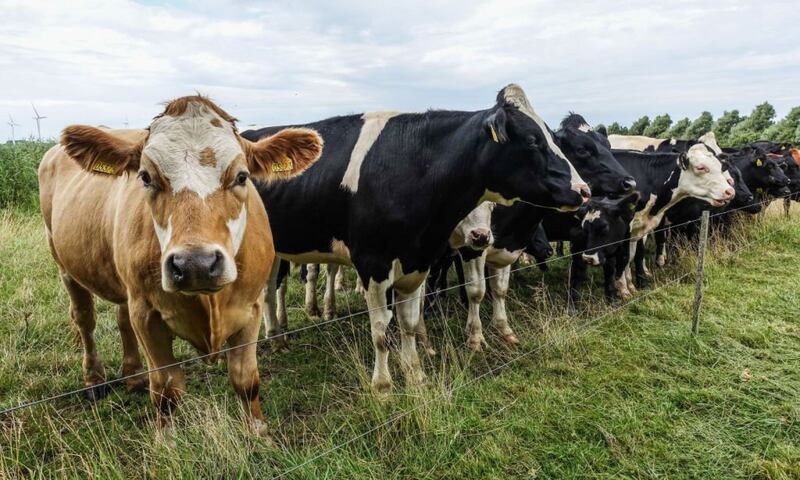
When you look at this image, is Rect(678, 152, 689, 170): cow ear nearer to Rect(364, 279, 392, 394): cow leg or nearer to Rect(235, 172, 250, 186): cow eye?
Rect(364, 279, 392, 394): cow leg

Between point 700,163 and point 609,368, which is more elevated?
point 700,163

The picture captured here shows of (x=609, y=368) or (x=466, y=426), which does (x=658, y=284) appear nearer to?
(x=609, y=368)

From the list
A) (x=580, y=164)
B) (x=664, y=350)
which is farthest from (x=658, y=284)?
(x=664, y=350)

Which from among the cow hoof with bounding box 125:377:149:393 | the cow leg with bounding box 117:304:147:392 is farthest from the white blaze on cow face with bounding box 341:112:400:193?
the cow hoof with bounding box 125:377:149:393

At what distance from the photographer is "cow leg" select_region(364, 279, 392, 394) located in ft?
13.0

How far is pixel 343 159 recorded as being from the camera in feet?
13.4

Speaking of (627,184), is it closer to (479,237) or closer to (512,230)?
(512,230)

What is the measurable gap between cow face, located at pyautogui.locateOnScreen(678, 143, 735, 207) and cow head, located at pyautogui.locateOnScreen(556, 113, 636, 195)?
223 centimetres

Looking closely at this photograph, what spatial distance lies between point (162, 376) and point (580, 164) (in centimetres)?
494

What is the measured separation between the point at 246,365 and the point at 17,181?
11.7 m

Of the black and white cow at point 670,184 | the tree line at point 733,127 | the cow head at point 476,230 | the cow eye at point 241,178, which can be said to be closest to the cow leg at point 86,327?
the cow eye at point 241,178

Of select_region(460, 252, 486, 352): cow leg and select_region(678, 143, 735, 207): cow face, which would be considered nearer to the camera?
select_region(460, 252, 486, 352): cow leg

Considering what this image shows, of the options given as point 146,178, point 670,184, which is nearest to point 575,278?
point 670,184

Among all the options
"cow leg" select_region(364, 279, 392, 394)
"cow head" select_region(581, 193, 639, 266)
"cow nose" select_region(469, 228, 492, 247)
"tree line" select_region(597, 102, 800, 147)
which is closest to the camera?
"cow leg" select_region(364, 279, 392, 394)
